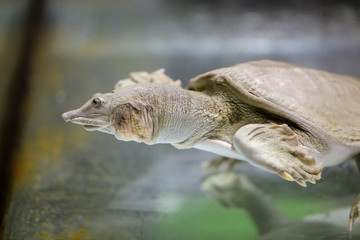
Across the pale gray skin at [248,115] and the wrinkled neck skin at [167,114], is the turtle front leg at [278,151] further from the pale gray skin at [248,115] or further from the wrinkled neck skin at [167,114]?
the wrinkled neck skin at [167,114]

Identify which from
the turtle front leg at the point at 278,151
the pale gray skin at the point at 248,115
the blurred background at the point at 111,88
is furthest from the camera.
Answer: the blurred background at the point at 111,88

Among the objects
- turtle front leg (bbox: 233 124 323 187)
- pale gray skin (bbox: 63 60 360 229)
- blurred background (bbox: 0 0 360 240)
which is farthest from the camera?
blurred background (bbox: 0 0 360 240)

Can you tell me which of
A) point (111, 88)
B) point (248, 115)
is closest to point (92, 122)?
point (248, 115)

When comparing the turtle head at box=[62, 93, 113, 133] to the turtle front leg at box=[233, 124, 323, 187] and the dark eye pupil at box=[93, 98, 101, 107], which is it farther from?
the turtle front leg at box=[233, 124, 323, 187]

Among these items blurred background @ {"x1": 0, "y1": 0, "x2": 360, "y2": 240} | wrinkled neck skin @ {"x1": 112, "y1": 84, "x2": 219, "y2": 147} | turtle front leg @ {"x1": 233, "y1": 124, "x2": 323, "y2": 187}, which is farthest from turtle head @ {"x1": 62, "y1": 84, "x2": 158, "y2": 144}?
blurred background @ {"x1": 0, "y1": 0, "x2": 360, "y2": 240}

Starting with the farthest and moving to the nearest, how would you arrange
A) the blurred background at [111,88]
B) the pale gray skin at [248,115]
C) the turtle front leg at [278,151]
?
the blurred background at [111,88], the pale gray skin at [248,115], the turtle front leg at [278,151]

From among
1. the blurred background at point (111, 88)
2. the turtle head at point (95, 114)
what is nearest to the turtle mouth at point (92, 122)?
the turtle head at point (95, 114)

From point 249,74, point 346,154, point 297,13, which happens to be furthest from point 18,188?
point 297,13
